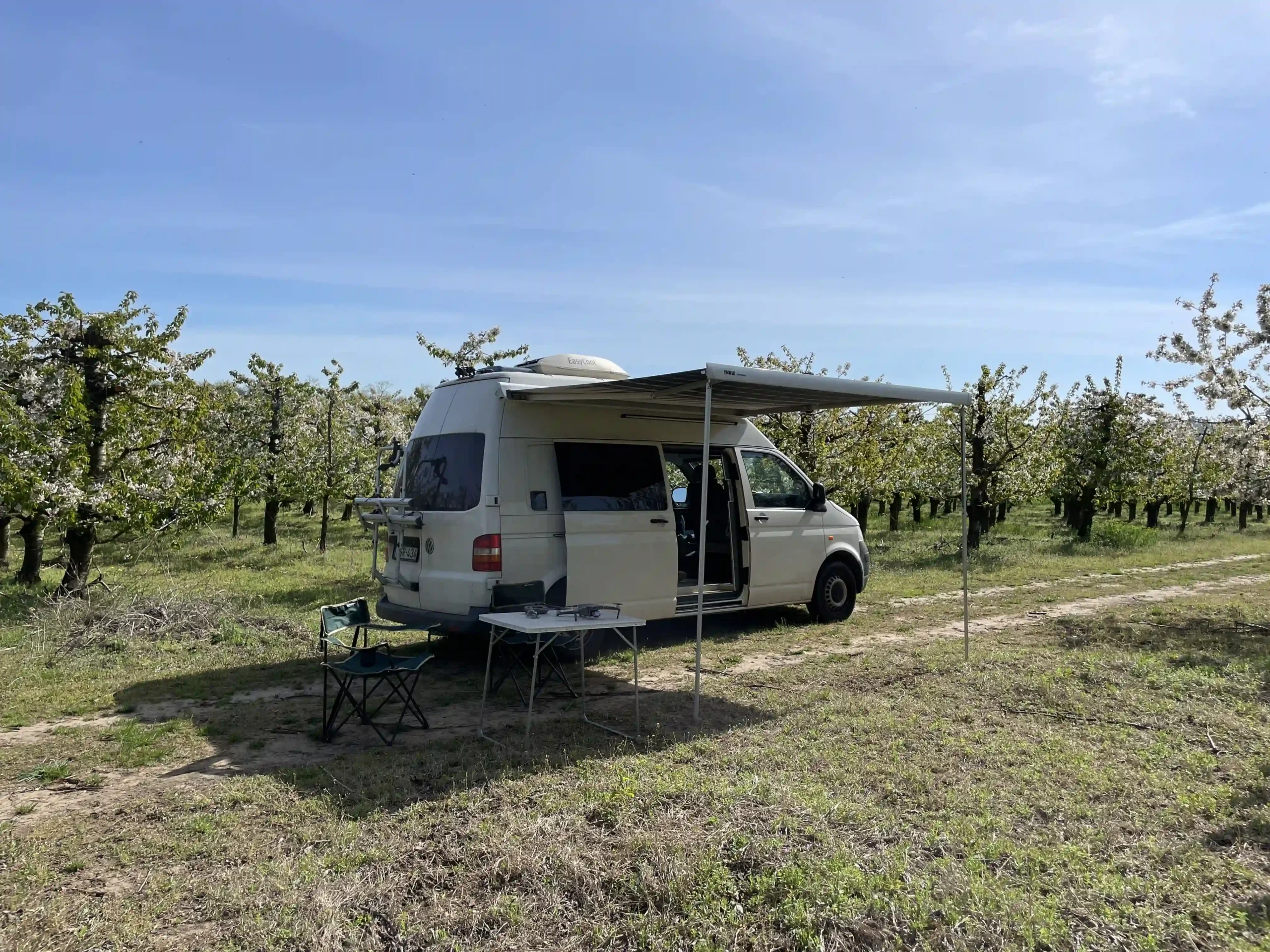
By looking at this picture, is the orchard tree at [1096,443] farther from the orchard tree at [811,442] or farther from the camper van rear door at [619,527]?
the camper van rear door at [619,527]

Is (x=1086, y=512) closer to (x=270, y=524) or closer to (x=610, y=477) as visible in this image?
(x=610, y=477)

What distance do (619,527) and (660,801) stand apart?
3.43 meters

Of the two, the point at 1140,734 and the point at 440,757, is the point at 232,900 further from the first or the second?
the point at 1140,734

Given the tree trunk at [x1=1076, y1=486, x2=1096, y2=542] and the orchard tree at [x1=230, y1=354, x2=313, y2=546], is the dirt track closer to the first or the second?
the orchard tree at [x1=230, y1=354, x2=313, y2=546]

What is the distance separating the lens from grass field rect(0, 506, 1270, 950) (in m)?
3.17

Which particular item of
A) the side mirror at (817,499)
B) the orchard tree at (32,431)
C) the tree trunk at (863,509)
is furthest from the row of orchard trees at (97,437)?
the tree trunk at (863,509)

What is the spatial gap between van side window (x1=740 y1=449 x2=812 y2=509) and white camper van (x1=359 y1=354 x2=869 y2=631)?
0.02 m

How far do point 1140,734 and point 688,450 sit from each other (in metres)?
4.36

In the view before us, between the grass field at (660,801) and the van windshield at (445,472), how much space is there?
147 cm

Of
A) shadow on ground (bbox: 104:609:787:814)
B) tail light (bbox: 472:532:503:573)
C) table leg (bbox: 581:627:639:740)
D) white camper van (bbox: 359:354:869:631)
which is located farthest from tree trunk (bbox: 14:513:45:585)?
table leg (bbox: 581:627:639:740)

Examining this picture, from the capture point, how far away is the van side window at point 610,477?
7.25 meters

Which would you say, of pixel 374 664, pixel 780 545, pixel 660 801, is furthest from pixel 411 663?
pixel 780 545

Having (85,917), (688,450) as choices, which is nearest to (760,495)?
(688,450)

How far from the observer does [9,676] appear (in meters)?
6.75
